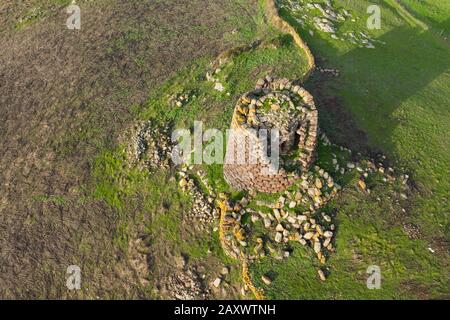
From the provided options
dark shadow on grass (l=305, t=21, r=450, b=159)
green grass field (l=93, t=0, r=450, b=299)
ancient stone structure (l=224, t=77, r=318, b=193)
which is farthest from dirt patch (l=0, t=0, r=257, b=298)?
dark shadow on grass (l=305, t=21, r=450, b=159)

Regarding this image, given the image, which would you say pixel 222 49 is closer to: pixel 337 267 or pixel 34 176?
pixel 34 176

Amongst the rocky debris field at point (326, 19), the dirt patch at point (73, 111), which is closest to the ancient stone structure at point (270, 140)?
the dirt patch at point (73, 111)

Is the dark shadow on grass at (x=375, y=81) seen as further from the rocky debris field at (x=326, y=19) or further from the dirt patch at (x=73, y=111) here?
the dirt patch at (x=73, y=111)

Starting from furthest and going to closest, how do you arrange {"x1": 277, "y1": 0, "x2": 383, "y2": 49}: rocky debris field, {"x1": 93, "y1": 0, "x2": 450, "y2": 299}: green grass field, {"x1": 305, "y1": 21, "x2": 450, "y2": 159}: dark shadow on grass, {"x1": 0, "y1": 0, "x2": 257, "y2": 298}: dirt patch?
{"x1": 277, "y1": 0, "x2": 383, "y2": 49}: rocky debris field < {"x1": 305, "y1": 21, "x2": 450, "y2": 159}: dark shadow on grass < {"x1": 0, "y1": 0, "x2": 257, "y2": 298}: dirt patch < {"x1": 93, "y1": 0, "x2": 450, "y2": 299}: green grass field

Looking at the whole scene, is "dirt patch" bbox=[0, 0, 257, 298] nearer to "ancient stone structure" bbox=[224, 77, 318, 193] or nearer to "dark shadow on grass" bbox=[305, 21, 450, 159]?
"ancient stone structure" bbox=[224, 77, 318, 193]

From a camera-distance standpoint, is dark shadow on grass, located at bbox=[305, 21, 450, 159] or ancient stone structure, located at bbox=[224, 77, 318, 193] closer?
ancient stone structure, located at bbox=[224, 77, 318, 193]

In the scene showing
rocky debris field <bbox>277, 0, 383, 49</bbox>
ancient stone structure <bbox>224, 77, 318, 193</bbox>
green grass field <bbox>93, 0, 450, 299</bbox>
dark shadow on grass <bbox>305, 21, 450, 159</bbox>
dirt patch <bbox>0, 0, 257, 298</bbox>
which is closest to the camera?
green grass field <bbox>93, 0, 450, 299</bbox>

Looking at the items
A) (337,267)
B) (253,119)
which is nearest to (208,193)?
(253,119)
